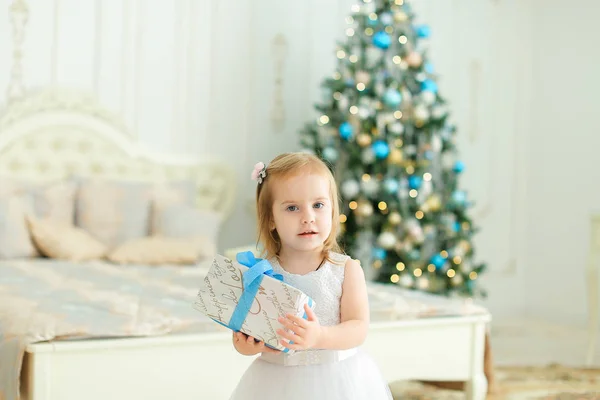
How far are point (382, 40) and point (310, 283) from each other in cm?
305

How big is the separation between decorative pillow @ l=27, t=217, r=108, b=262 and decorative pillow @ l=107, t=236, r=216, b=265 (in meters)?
0.11

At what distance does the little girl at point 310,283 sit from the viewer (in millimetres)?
1621

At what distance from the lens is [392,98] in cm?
441

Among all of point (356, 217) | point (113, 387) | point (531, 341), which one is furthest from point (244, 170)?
point (113, 387)

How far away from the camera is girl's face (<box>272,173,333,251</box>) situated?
5.31ft

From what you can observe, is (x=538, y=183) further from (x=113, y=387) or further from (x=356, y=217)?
(x=113, y=387)

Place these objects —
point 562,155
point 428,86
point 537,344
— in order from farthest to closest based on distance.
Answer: point 562,155 < point 537,344 < point 428,86

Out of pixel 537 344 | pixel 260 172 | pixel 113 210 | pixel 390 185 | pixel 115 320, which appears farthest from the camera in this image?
pixel 537 344

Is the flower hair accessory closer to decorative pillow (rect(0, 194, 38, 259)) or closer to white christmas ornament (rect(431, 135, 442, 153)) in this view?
decorative pillow (rect(0, 194, 38, 259))

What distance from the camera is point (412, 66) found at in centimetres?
458

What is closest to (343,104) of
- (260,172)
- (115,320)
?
(115,320)

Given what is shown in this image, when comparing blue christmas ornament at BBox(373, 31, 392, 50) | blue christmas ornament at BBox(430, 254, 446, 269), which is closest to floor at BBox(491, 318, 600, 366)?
blue christmas ornament at BBox(430, 254, 446, 269)

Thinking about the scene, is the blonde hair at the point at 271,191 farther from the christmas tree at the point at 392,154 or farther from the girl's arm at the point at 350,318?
the christmas tree at the point at 392,154

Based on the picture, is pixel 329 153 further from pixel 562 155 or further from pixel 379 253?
pixel 562 155
